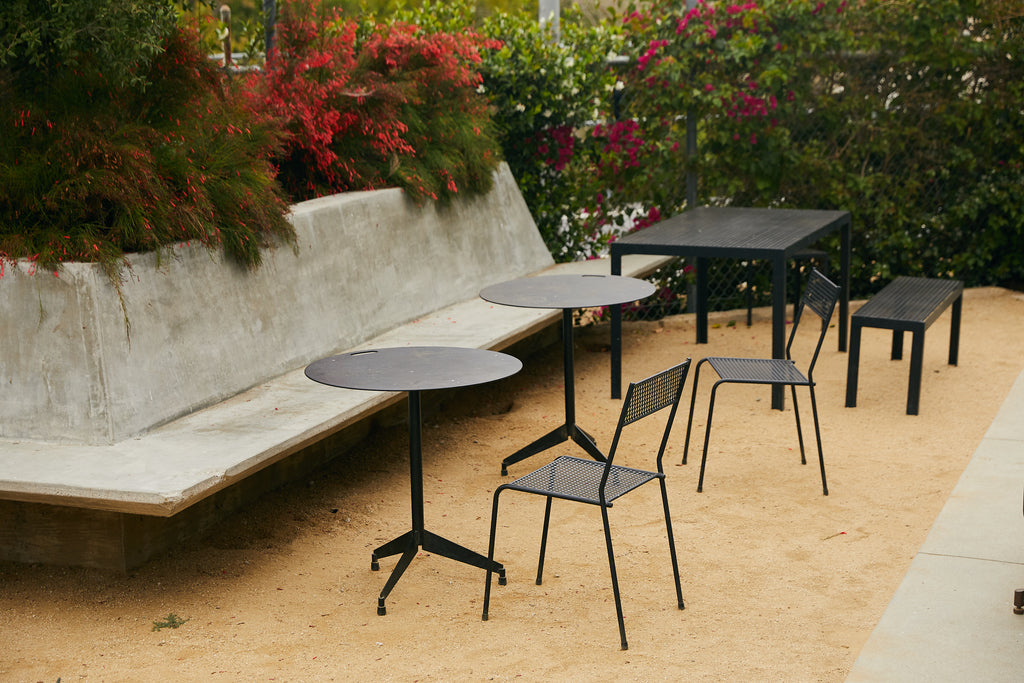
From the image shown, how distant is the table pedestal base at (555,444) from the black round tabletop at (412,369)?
126 centimetres

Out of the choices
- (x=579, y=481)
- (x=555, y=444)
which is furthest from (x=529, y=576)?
(x=555, y=444)

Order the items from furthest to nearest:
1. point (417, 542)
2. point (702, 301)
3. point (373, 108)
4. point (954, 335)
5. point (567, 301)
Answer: point (702, 301), point (954, 335), point (373, 108), point (567, 301), point (417, 542)

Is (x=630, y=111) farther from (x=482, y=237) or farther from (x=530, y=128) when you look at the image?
(x=482, y=237)

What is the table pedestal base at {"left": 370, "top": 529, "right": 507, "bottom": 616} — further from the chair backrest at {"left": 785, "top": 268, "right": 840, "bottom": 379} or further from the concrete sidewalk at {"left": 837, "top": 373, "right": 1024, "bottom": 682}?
the chair backrest at {"left": 785, "top": 268, "right": 840, "bottom": 379}

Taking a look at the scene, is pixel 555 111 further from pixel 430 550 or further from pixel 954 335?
pixel 430 550

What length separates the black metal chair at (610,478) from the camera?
12.6 feet

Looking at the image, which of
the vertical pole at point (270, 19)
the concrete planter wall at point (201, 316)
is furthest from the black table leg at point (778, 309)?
the vertical pole at point (270, 19)

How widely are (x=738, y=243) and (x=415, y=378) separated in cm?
321

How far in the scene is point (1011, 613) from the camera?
398cm

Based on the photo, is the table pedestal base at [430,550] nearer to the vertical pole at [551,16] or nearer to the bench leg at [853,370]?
the bench leg at [853,370]

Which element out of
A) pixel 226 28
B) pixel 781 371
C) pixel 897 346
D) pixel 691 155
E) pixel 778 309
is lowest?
pixel 897 346

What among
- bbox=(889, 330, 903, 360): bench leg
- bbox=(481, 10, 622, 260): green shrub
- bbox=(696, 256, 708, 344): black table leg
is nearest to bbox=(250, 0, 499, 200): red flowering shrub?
bbox=(481, 10, 622, 260): green shrub

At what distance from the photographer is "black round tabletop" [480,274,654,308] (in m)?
5.57

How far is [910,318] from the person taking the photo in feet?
21.4
